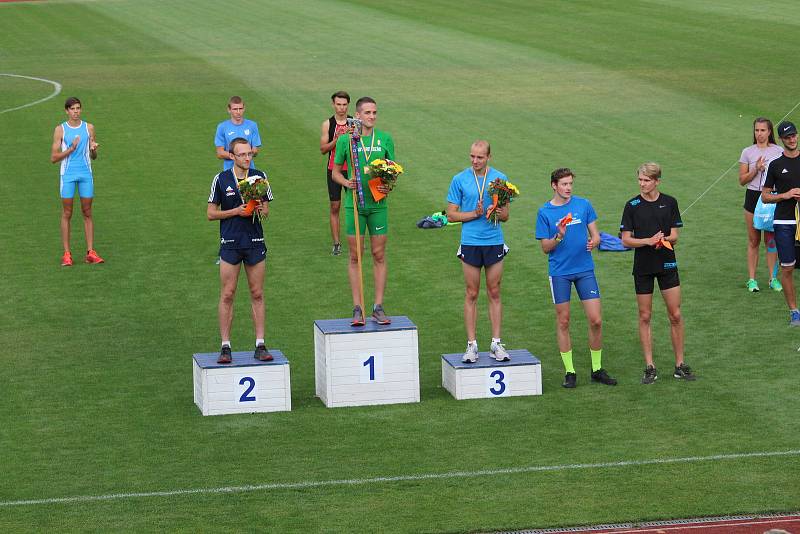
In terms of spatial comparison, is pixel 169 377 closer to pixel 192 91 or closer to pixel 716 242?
pixel 716 242

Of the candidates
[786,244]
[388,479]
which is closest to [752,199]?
[786,244]

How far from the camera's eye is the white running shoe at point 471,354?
14430 millimetres

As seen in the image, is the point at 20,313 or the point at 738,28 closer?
the point at 20,313

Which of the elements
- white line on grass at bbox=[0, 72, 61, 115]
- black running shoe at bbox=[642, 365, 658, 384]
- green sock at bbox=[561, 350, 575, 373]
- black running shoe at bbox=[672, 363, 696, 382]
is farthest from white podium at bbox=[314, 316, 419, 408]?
white line on grass at bbox=[0, 72, 61, 115]

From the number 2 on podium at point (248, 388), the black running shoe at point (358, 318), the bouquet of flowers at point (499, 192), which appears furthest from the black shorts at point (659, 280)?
the number 2 on podium at point (248, 388)

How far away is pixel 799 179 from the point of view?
53.6 ft

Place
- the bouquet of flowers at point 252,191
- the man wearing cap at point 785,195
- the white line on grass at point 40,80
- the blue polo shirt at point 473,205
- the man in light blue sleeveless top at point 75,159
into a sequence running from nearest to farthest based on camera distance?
1. the bouquet of flowers at point 252,191
2. the blue polo shirt at point 473,205
3. the man wearing cap at point 785,195
4. the man in light blue sleeveless top at point 75,159
5. the white line on grass at point 40,80

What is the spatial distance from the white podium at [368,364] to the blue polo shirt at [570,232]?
A: 63.8 inches

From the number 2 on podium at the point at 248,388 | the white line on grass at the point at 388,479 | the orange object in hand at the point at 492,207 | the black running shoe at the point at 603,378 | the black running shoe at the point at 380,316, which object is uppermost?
the orange object in hand at the point at 492,207

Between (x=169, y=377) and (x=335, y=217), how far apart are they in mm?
5711

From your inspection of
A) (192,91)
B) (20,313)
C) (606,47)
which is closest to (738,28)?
(606,47)

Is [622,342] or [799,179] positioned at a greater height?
[799,179]

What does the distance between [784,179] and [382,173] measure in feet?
15.8

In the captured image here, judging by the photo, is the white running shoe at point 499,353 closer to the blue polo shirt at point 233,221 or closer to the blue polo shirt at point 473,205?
the blue polo shirt at point 473,205
